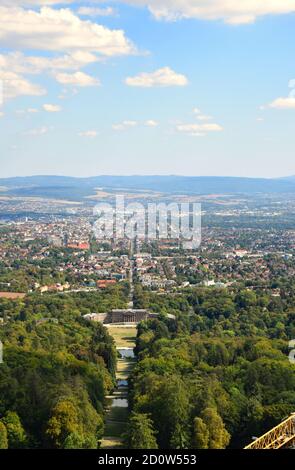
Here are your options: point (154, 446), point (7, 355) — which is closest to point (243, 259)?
point (7, 355)

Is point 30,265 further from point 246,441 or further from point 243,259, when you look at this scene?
point 246,441

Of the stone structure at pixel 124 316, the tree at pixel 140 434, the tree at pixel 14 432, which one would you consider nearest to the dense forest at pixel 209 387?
the tree at pixel 140 434

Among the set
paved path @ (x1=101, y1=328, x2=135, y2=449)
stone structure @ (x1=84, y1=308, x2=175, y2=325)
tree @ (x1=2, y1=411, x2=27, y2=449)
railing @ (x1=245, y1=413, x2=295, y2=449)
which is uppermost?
railing @ (x1=245, y1=413, x2=295, y2=449)

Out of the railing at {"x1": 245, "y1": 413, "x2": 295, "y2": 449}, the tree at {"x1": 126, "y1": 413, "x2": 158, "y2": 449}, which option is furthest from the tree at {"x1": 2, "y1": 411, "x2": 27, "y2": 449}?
the railing at {"x1": 245, "y1": 413, "x2": 295, "y2": 449}

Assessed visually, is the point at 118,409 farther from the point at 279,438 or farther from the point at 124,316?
the point at 124,316

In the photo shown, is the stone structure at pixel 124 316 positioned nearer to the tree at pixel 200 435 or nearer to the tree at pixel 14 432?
the tree at pixel 14 432

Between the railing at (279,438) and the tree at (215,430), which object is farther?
the tree at (215,430)

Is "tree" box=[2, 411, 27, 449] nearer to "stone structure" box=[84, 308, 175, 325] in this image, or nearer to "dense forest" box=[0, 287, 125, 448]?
"dense forest" box=[0, 287, 125, 448]
